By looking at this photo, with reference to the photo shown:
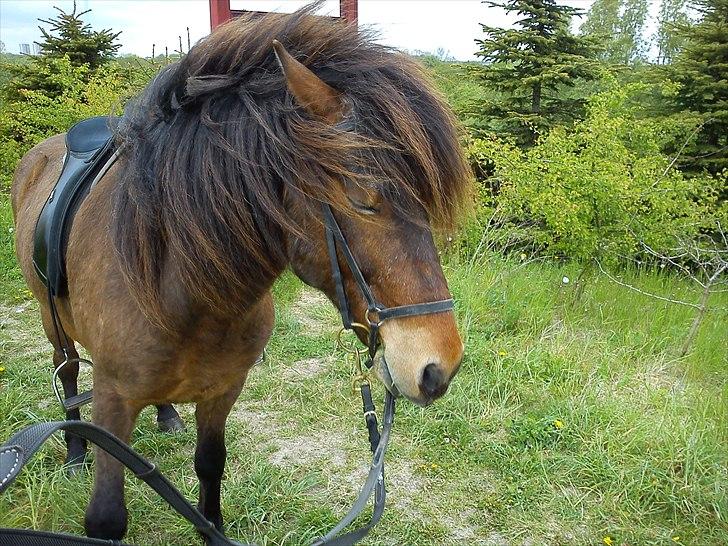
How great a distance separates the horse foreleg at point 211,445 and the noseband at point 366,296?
1.02 meters

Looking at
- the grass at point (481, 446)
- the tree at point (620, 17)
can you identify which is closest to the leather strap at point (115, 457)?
the grass at point (481, 446)

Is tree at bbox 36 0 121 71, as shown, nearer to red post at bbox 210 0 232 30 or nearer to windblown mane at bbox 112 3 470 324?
red post at bbox 210 0 232 30

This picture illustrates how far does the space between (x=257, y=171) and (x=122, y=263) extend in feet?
1.88

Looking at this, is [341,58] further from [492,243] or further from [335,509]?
[492,243]

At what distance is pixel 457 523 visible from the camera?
2.57 meters

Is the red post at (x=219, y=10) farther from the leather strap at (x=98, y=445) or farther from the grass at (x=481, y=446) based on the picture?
the leather strap at (x=98, y=445)

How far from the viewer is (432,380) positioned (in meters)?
1.29

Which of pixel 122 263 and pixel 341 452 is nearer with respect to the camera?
pixel 122 263

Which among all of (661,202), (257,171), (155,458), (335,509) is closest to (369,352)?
(257,171)

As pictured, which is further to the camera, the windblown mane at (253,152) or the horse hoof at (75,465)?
the horse hoof at (75,465)

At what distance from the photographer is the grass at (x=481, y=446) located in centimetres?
251

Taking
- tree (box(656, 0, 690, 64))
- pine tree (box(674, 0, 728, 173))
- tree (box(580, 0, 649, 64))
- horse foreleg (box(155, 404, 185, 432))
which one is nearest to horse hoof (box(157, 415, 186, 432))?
horse foreleg (box(155, 404, 185, 432))

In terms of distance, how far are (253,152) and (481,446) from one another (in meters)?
2.32

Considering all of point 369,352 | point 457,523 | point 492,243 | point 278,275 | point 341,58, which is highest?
point 341,58
